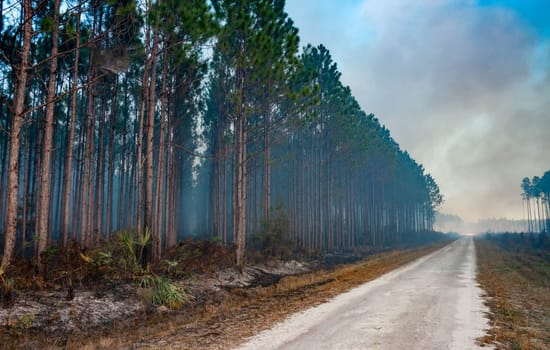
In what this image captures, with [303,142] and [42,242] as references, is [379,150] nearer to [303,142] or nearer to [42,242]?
[303,142]

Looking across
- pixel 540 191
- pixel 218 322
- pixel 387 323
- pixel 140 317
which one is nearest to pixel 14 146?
pixel 140 317

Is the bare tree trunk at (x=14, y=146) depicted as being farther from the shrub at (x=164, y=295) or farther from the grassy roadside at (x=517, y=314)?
the grassy roadside at (x=517, y=314)

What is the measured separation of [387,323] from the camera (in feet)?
23.8

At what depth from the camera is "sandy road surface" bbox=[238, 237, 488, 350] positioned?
591cm

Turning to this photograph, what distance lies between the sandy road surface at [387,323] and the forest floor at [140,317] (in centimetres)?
70

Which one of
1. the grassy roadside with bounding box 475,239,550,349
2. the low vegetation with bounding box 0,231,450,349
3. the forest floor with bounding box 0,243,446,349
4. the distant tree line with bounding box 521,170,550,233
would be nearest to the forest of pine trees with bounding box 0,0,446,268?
the low vegetation with bounding box 0,231,450,349

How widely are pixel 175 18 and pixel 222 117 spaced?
37.5ft

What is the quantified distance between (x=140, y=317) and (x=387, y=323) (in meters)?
6.47

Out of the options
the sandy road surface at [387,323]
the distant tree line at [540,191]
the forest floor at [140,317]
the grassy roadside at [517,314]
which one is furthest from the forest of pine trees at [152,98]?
the distant tree line at [540,191]

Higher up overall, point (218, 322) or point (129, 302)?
point (218, 322)

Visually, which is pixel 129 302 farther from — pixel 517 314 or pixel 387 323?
pixel 517 314

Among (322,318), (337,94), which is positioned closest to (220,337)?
(322,318)

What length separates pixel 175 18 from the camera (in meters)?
13.5

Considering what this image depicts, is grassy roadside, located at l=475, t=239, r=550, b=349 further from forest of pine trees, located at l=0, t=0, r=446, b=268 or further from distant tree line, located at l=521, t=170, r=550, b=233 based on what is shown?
distant tree line, located at l=521, t=170, r=550, b=233
